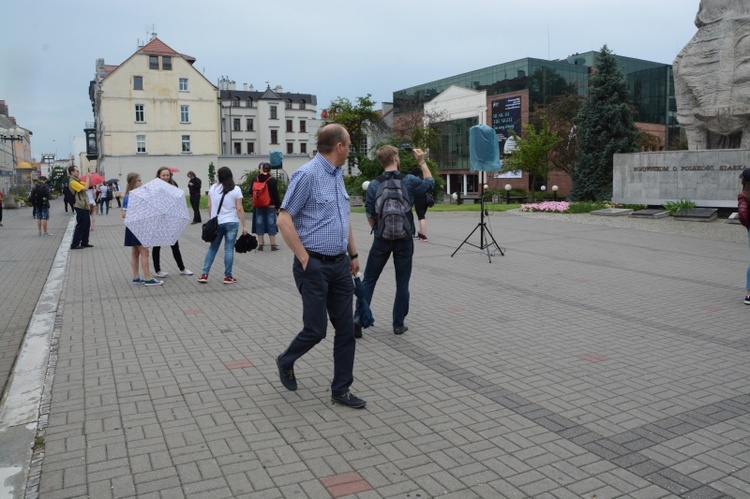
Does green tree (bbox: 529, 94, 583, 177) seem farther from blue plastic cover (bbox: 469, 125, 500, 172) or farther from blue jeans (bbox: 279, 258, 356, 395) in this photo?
blue jeans (bbox: 279, 258, 356, 395)

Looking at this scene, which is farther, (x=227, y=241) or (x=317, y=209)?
(x=227, y=241)

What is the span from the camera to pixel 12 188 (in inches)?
1786

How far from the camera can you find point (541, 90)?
201 ft

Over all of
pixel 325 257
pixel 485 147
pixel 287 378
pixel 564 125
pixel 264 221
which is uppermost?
pixel 564 125

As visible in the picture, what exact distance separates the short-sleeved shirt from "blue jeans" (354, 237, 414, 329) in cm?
378

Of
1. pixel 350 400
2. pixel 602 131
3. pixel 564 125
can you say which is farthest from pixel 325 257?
pixel 564 125

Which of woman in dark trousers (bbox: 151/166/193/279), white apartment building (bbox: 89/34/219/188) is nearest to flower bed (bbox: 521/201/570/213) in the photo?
woman in dark trousers (bbox: 151/166/193/279)

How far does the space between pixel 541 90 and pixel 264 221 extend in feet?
172

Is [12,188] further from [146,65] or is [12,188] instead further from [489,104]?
[489,104]

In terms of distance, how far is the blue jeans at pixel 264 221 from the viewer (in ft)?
47.0

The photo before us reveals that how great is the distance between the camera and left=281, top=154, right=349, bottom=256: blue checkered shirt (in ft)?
14.8

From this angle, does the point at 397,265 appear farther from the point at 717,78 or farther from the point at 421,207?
the point at 717,78

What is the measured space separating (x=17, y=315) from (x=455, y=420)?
21.5 ft

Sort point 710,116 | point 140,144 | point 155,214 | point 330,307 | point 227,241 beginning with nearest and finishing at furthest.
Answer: point 330,307 < point 155,214 < point 227,241 < point 710,116 < point 140,144
